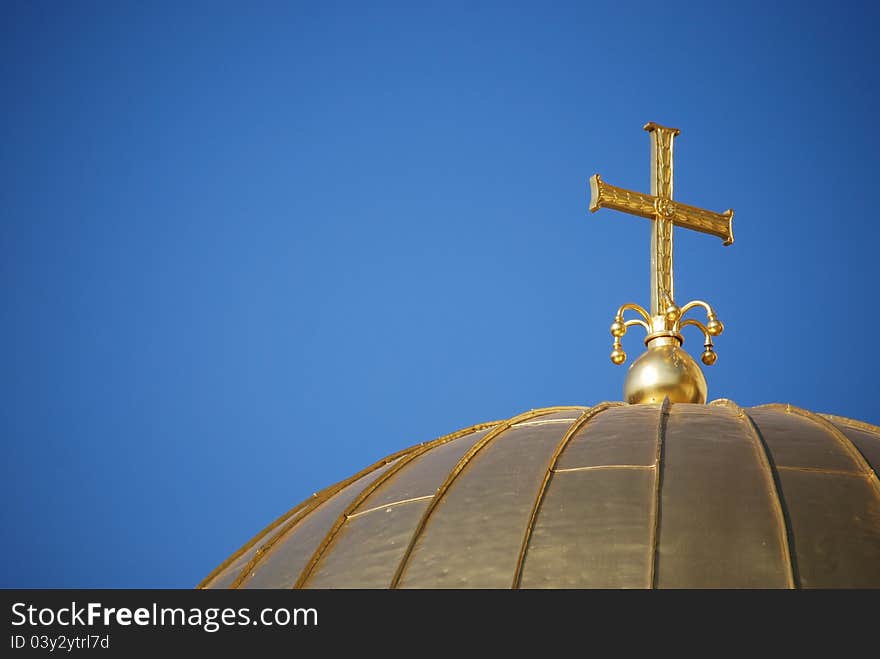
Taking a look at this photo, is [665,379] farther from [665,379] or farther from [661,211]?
[661,211]

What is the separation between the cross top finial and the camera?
1347 centimetres

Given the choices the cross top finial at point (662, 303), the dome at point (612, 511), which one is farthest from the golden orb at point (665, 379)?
the dome at point (612, 511)

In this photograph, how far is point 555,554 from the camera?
33.1 feet

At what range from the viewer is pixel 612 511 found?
33.9 feet

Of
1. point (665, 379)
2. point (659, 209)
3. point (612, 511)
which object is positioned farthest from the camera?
point (659, 209)

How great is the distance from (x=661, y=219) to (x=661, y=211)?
0.23 ft

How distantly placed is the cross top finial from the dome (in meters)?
1.13

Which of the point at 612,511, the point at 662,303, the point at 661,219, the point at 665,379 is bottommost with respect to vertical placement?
the point at 612,511

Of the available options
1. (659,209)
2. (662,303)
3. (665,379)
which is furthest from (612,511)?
Answer: (659,209)
